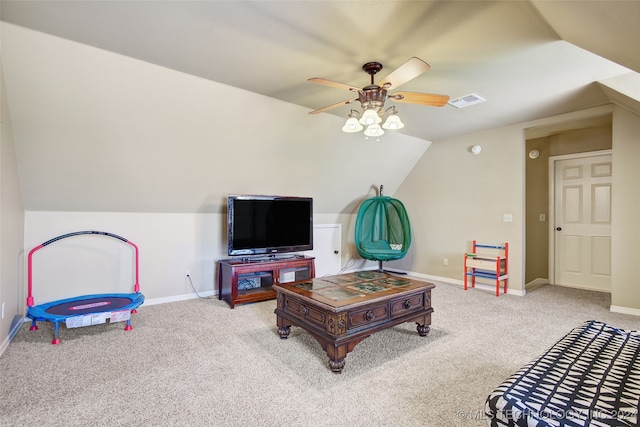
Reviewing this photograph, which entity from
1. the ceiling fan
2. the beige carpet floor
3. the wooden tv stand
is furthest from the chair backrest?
the ceiling fan

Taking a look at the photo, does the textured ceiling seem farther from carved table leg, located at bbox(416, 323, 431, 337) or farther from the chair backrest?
the chair backrest

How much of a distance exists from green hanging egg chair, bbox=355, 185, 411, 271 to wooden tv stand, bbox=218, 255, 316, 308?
48.8 inches

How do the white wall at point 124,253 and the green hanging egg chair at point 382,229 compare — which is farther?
the green hanging egg chair at point 382,229

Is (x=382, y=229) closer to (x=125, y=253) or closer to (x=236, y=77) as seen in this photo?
(x=236, y=77)

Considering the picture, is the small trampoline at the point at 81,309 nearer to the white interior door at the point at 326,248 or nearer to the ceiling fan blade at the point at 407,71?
the white interior door at the point at 326,248

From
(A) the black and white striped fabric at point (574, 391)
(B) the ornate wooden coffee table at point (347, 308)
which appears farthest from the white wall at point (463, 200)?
(A) the black and white striped fabric at point (574, 391)

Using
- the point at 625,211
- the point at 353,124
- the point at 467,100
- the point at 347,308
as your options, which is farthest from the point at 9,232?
the point at 625,211

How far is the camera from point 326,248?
541 centimetres

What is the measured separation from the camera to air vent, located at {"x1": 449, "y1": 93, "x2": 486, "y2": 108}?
3324mm

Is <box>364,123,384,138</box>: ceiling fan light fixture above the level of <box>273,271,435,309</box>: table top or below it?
above

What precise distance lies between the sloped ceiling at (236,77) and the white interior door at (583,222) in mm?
1604

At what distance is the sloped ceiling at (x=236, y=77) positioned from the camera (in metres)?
1.93

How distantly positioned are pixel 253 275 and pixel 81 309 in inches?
69.3

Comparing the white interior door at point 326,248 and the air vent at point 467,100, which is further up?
the air vent at point 467,100
